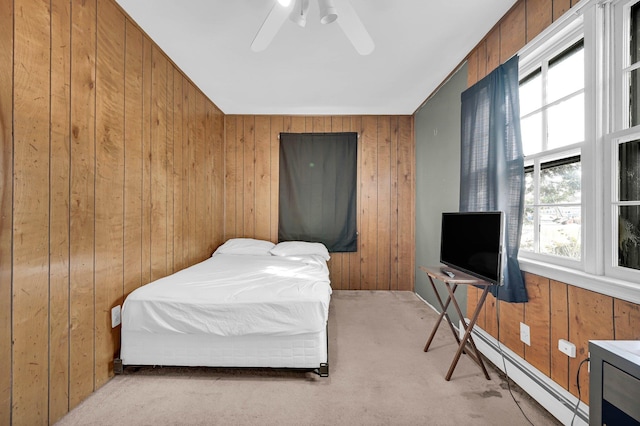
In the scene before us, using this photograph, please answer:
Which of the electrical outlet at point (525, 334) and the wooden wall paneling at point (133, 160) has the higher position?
the wooden wall paneling at point (133, 160)

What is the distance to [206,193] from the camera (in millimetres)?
3463

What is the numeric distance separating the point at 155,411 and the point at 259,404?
0.57m

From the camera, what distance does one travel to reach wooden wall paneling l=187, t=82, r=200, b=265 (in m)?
3.04

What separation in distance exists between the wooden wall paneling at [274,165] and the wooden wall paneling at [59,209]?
2.57 meters

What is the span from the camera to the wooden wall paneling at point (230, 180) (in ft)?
13.3

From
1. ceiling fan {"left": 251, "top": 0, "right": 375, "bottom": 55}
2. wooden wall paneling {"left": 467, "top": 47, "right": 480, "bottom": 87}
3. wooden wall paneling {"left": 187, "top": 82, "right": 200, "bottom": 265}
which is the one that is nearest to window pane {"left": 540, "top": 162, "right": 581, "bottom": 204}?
wooden wall paneling {"left": 467, "top": 47, "right": 480, "bottom": 87}

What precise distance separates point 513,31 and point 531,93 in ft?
1.43

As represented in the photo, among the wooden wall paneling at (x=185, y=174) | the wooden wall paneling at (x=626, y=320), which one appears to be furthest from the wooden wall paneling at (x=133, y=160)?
the wooden wall paneling at (x=626, y=320)

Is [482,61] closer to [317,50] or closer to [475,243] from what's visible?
[317,50]

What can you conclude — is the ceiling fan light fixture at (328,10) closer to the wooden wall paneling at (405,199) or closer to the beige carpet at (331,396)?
the beige carpet at (331,396)

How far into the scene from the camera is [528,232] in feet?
6.30

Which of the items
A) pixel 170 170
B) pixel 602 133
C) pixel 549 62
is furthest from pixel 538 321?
pixel 170 170

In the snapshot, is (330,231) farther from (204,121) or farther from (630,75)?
(630,75)

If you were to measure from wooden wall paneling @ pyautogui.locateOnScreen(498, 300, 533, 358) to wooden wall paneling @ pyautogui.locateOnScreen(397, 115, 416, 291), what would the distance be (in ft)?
6.48
